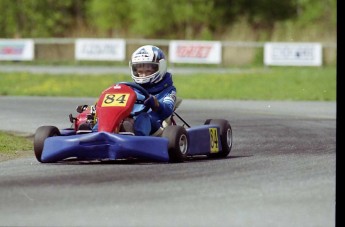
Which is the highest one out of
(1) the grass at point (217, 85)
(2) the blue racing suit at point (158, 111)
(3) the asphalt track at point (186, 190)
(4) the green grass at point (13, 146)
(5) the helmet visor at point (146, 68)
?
(5) the helmet visor at point (146, 68)

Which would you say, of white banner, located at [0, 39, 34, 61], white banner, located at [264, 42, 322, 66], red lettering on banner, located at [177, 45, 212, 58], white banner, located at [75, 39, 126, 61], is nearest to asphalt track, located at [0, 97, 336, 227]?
white banner, located at [264, 42, 322, 66]

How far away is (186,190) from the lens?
888 centimetres

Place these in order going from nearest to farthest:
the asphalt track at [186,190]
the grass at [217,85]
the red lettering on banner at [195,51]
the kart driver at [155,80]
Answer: the asphalt track at [186,190]
the kart driver at [155,80]
the grass at [217,85]
the red lettering on banner at [195,51]

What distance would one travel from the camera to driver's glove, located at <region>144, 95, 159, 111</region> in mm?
11273

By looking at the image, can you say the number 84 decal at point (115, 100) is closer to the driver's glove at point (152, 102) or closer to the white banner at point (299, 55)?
the driver's glove at point (152, 102)

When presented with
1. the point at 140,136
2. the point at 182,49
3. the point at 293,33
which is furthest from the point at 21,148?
the point at 293,33

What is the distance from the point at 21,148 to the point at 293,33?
3452 cm

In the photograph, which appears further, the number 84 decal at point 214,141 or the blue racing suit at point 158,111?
the number 84 decal at point 214,141

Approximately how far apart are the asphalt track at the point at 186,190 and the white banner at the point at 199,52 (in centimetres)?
2479

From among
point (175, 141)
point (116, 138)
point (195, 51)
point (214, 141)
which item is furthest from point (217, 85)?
point (116, 138)

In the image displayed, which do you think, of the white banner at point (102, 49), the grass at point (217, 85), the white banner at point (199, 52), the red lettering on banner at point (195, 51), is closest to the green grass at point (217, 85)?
the grass at point (217, 85)

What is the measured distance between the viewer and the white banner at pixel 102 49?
40.3 m

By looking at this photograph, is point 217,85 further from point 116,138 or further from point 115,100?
point 116,138

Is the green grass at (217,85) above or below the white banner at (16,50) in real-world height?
below
